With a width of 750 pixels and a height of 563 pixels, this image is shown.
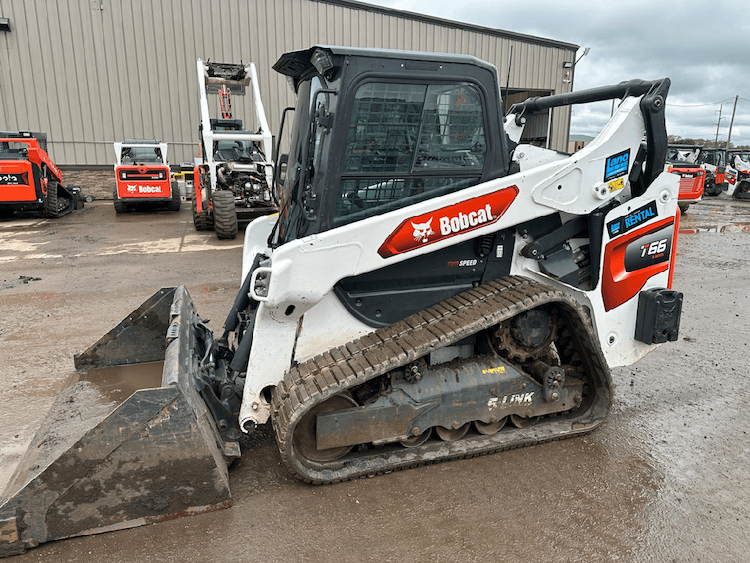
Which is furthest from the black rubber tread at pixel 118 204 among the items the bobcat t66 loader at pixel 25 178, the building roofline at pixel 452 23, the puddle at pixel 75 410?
the puddle at pixel 75 410

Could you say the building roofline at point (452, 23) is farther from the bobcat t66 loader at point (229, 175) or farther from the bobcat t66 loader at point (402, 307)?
the bobcat t66 loader at point (402, 307)

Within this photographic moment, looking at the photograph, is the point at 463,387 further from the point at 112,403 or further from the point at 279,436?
the point at 112,403

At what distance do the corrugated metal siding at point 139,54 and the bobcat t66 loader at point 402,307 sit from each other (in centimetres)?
1753

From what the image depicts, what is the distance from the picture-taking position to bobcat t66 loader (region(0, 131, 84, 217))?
13711mm

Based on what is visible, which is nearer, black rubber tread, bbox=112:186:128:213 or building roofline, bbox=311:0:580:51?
black rubber tread, bbox=112:186:128:213

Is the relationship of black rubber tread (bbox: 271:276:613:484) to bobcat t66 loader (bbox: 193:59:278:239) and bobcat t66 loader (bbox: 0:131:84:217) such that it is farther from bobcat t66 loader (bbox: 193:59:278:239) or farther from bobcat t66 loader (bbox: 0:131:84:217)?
bobcat t66 loader (bbox: 0:131:84:217)

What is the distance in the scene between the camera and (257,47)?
65.9ft

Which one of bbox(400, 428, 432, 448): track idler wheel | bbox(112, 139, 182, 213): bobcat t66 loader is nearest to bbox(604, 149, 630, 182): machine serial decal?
bbox(400, 428, 432, 448): track idler wheel

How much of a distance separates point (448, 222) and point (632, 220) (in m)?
1.44

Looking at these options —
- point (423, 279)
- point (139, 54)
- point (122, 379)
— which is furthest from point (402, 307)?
point (139, 54)

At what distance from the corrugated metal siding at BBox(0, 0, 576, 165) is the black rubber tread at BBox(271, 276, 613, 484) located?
18.0 meters

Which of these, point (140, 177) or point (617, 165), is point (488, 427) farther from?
point (140, 177)

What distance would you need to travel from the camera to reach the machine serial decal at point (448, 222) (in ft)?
10.3

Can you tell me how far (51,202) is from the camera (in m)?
14.5
